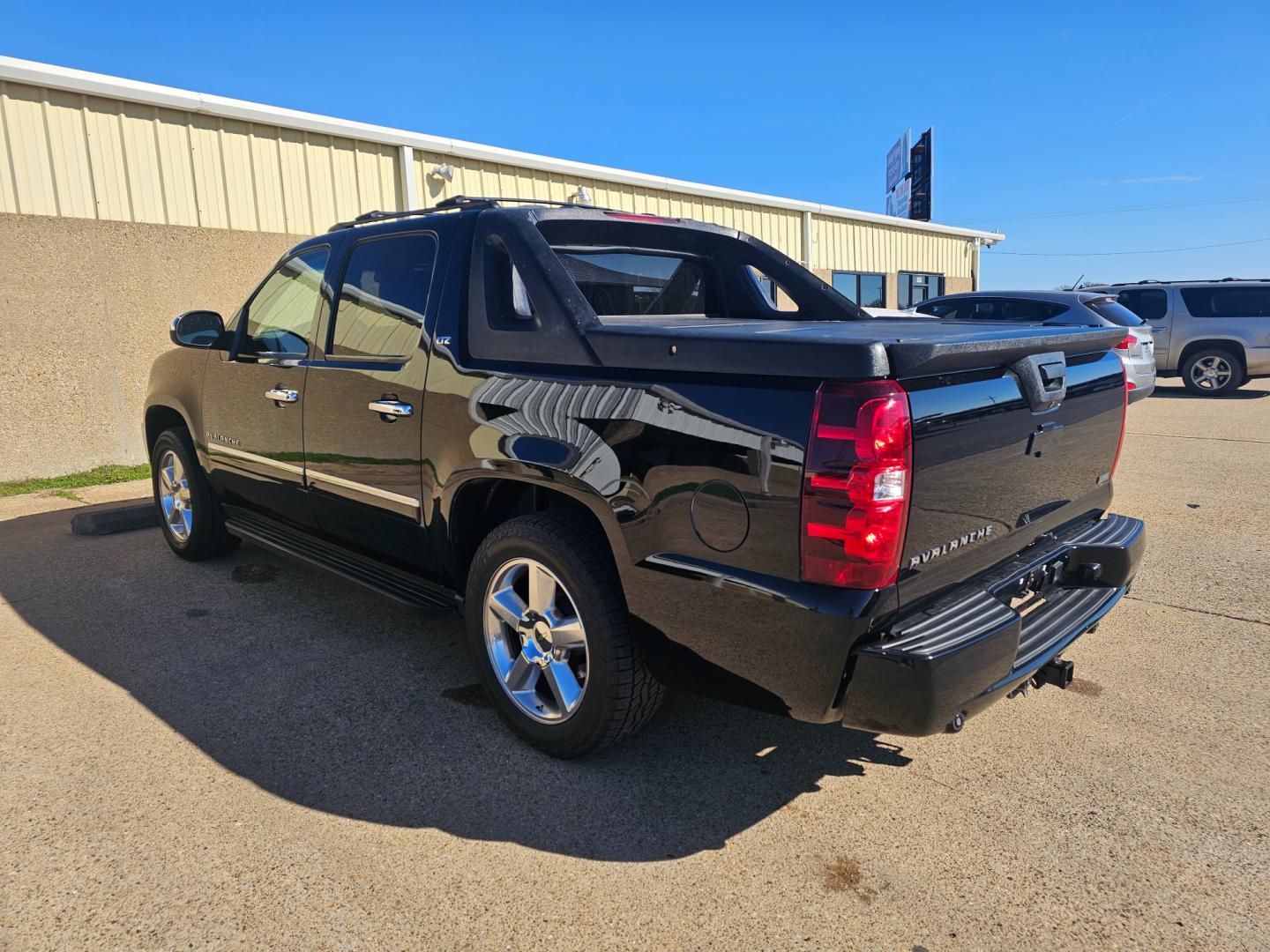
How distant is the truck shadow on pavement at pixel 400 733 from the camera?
8.59 feet

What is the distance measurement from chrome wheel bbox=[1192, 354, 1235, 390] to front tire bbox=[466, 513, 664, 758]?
15726mm

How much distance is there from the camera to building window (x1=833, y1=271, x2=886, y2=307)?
18547 mm

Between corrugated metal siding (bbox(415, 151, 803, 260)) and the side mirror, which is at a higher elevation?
corrugated metal siding (bbox(415, 151, 803, 260))

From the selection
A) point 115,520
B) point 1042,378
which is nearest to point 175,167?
point 115,520

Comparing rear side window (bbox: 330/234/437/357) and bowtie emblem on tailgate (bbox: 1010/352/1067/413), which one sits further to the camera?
rear side window (bbox: 330/234/437/357)

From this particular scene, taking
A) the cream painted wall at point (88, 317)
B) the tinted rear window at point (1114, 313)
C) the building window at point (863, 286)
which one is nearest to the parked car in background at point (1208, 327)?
the tinted rear window at point (1114, 313)

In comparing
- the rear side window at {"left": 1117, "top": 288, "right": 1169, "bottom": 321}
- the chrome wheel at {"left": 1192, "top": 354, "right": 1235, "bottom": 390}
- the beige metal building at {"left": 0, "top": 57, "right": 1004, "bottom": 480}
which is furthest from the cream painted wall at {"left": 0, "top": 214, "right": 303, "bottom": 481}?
the chrome wheel at {"left": 1192, "top": 354, "right": 1235, "bottom": 390}

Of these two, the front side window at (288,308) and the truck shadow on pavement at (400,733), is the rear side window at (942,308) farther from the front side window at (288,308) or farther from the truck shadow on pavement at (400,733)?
the truck shadow on pavement at (400,733)

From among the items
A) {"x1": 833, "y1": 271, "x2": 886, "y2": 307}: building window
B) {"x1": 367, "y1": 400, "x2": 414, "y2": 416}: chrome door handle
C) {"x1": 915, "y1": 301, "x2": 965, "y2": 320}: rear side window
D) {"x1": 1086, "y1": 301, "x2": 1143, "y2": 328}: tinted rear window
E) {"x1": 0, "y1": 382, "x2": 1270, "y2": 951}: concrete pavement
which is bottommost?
{"x1": 0, "y1": 382, "x2": 1270, "y2": 951}: concrete pavement

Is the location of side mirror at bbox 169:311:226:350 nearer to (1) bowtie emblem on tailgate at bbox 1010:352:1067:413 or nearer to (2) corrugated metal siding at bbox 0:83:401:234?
(1) bowtie emblem on tailgate at bbox 1010:352:1067:413

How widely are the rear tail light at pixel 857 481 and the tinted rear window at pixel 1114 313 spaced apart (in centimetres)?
986

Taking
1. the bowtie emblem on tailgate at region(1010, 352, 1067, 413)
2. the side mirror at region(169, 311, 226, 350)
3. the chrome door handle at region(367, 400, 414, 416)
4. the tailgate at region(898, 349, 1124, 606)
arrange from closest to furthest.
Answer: the tailgate at region(898, 349, 1124, 606) < the bowtie emblem on tailgate at region(1010, 352, 1067, 413) < the chrome door handle at region(367, 400, 414, 416) < the side mirror at region(169, 311, 226, 350)

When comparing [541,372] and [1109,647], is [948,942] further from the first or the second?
[1109,647]

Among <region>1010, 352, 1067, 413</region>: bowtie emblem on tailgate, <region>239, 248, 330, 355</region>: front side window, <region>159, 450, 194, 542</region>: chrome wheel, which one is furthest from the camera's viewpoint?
<region>159, 450, 194, 542</region>: chrome wheel
